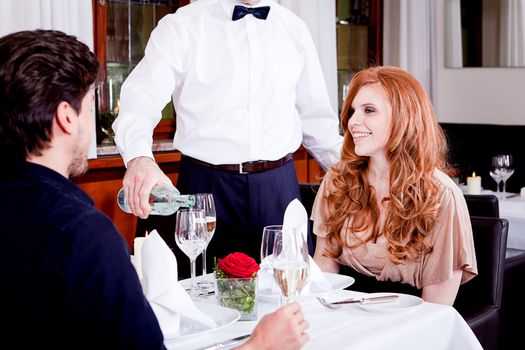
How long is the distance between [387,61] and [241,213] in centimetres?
351

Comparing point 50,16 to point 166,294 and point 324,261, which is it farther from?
point 166,294

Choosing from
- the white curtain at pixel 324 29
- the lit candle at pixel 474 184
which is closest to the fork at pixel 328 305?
the lit candle at pixel 474 184

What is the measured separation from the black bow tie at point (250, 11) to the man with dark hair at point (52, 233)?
1622 mm

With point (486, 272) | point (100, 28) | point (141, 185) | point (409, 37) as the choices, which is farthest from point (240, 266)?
point (409, 37)

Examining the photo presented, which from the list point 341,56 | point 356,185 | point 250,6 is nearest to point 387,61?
point 341,56

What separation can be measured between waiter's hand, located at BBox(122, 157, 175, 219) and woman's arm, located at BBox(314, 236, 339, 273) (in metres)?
0.55

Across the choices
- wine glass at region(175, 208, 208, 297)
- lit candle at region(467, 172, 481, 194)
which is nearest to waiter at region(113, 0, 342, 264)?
wine glass at region(175, 208, 208, 297)

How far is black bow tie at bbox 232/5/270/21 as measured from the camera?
2896 millimetres

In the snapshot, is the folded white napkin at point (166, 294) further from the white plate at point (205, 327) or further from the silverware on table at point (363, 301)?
the silverware on table at point (363, 301)

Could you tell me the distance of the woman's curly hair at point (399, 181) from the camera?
2355 mm

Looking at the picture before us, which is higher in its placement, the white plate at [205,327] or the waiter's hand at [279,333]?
the waiter's hand at [279,333]

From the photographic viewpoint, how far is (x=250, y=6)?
115 inches

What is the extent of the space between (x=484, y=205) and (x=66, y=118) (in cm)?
206

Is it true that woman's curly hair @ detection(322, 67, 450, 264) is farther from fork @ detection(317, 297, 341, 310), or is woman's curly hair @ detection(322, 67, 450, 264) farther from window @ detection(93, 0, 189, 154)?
window @ detection(93, 0, 189, 154)
